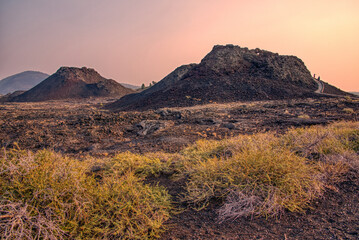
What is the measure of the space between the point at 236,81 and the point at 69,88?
46.5 meters

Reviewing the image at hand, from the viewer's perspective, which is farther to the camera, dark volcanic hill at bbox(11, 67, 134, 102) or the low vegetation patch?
dark volcanic hill at bbox(11, 67, 134, 102)

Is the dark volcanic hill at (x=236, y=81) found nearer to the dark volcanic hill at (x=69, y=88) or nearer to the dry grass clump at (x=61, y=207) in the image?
the dry grass clump at (x=61, y=207)

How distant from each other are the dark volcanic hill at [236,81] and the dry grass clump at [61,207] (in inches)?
766

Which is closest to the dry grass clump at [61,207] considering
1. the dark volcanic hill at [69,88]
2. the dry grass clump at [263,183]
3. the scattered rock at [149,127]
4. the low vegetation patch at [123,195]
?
the low vegetation patch at [123,195]

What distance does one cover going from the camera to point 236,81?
86.1 ft

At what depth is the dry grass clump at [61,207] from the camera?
1.83 meters

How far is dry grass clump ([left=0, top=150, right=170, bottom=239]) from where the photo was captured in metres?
1.83

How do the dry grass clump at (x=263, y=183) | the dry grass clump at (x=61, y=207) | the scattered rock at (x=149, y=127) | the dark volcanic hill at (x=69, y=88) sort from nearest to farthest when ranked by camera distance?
the dry grass clump at (x=61, y=207) < the dry grass clump at (x=263, y=183) < the scattered rock at (x=149, y=127) < the dark volcanic hill at (x=69, y=88)

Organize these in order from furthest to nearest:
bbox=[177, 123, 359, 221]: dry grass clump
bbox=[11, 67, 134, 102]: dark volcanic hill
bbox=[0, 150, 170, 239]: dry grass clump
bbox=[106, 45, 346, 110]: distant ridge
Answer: bbox=[11, 67, 134, 102]: dark volcanic hill → bbox=[106, 45, 346, 110]: distant ridge → bbox=[177, 123, 359, 221]: dry grass clump → bbox=[0, 150, 170, 239]: dry grass clump

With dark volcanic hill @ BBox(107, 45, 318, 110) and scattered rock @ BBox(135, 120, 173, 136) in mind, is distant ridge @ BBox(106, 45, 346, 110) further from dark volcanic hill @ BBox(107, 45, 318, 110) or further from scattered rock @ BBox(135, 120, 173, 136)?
scattered rock @ BBox(135, 120, 173, 136)

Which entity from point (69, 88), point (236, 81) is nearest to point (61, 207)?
point (236, 81)

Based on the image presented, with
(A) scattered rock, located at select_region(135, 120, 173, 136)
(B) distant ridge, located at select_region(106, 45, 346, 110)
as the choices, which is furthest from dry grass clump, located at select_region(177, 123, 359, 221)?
(B) distant ridge, located at select_region(106, 45, 346, 110)

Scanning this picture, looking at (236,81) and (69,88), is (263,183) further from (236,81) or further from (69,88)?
(69,88)

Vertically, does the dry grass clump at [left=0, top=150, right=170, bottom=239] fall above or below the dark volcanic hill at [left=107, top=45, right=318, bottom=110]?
below
